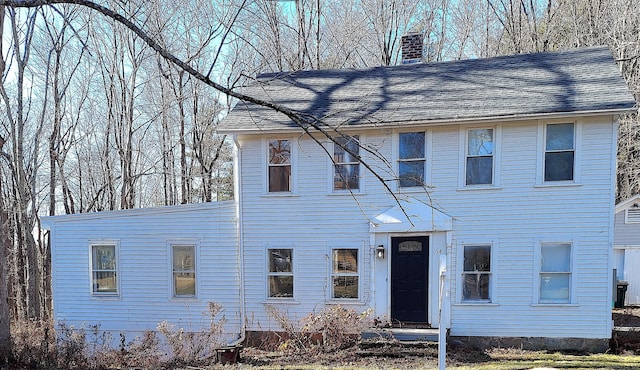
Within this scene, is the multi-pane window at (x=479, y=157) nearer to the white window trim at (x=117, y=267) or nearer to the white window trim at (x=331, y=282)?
the white window trim at (x=331, y=282)

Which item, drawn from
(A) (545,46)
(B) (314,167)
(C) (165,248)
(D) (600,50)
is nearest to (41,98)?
(C) (165,248)

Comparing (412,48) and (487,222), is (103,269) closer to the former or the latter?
(487,222)

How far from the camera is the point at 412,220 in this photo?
8406mm

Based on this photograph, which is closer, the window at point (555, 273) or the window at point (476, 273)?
the window at point (555, 273)

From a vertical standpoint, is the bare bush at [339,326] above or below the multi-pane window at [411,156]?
below

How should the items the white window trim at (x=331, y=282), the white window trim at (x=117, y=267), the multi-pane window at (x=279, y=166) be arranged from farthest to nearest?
the white window trim at (x=117, y=267), the multi-pane window at (x=279, y=166), the white window trim at (x=331, y=282)

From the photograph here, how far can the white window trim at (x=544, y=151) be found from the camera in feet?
25.7

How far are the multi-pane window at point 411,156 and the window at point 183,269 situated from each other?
5498 mm

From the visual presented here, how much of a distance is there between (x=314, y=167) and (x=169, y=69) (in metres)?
10.2

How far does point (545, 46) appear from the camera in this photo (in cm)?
1641

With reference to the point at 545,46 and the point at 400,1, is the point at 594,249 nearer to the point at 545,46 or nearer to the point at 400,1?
the point at 545,46

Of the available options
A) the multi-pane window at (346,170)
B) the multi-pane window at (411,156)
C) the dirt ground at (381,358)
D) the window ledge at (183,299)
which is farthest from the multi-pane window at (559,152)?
the window ledge at (183,299)

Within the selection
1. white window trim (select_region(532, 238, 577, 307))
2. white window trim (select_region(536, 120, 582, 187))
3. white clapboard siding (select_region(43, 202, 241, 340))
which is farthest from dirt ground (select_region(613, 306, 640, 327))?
white clapboard siding (select_region(43, 202, 241, 340))

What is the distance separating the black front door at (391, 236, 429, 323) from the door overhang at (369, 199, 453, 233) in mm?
368
